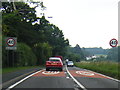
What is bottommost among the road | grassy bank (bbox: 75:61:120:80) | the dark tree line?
grassy bank (bbox: 75:61:120:80)

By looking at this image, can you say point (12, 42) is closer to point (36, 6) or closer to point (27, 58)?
point (27, 58)

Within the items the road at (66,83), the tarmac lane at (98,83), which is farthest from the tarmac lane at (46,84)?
the tarmac lane at (98,83)

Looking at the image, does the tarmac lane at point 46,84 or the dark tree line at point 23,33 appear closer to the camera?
the tarmac lane at point 46,84

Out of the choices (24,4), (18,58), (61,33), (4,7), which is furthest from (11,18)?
(61,33)

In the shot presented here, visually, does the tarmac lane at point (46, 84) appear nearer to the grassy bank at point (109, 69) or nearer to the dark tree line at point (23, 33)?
the grassy bank at point (109, 69)

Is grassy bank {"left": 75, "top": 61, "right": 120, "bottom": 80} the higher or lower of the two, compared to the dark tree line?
lower

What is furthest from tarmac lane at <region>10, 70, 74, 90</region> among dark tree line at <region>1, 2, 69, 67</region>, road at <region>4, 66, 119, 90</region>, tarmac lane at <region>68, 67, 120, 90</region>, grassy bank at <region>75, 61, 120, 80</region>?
dark tree line at <region>1, 2, 69, 67</region>

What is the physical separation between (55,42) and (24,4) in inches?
1601

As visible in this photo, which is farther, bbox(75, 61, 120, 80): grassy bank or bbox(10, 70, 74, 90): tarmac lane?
bbox(75, 61, 120, 80): grassy bank

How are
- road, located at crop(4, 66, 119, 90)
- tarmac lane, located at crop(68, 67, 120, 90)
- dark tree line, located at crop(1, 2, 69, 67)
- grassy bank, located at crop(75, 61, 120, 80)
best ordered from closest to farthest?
road, located at crop(4, 66, 119, 90)
tarmac lane, located at crop(68, 67, 120, 90)
grassy bank, located at crop(75, 61, 120, 80)
dark tree line, located at crop(1, 2, 69, 67)

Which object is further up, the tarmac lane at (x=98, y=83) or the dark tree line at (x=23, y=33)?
the dark tree line at (x=23, y=33)

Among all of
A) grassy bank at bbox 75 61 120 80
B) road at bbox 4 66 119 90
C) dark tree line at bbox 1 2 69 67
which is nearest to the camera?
road at bbox 4 66 119 90

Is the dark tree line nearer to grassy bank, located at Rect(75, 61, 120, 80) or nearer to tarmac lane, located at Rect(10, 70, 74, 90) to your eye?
grassy bank, located at Rect(75, 61, 120, 80)

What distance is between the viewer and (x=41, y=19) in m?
58.2
